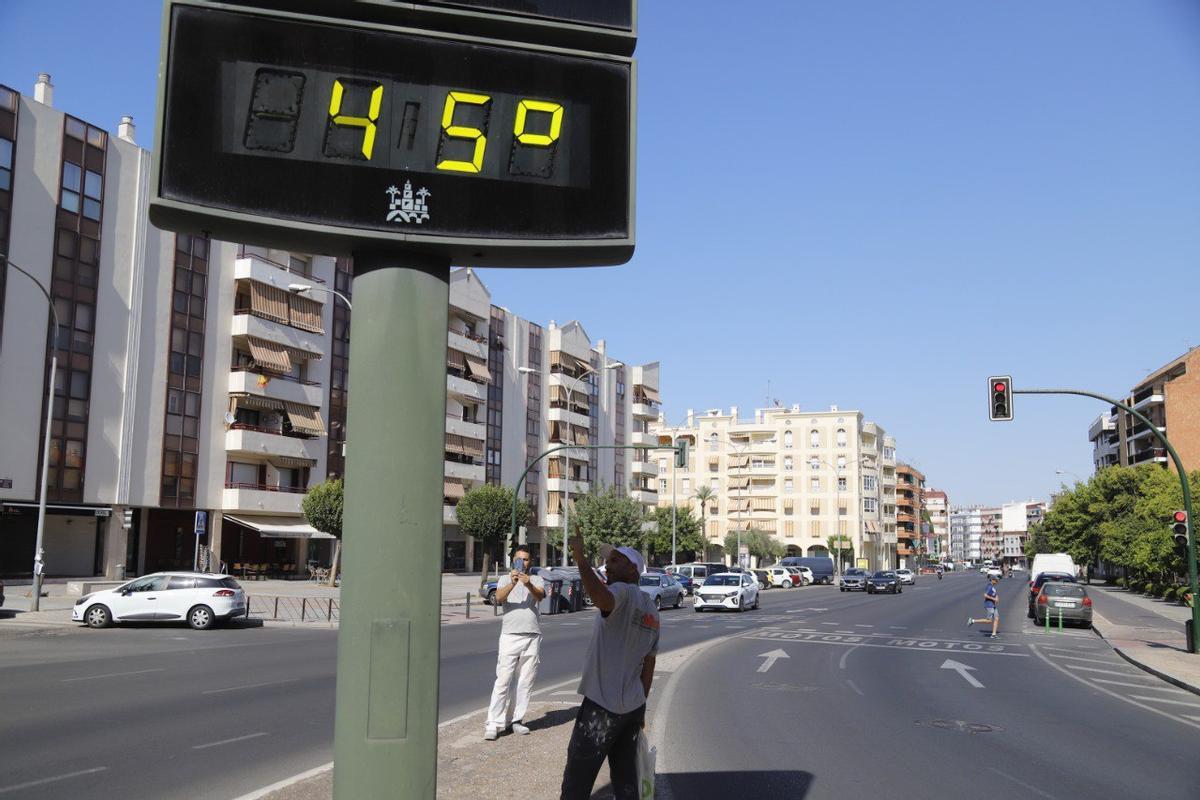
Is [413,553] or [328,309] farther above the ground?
[328,309]

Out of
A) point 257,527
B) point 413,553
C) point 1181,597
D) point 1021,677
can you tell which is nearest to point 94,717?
point 413,553

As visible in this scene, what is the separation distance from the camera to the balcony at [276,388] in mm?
49625

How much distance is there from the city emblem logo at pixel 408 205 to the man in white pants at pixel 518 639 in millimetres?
6341

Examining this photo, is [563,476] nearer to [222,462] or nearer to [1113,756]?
[222,462]

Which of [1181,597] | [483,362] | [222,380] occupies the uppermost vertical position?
[483,362]

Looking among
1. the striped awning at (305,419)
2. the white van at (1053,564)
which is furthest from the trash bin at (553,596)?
the white van at (1053,564)

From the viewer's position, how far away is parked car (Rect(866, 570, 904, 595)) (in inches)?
2382

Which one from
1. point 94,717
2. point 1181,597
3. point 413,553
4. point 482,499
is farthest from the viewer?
point 482,499

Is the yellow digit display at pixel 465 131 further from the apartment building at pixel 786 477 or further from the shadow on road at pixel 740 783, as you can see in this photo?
the apartment building at pixel 786 477

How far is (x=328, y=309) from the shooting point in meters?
56.5

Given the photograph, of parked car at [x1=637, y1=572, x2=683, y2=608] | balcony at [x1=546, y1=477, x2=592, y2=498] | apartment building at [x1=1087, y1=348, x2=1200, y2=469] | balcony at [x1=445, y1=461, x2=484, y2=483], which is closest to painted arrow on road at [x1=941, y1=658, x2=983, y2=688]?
parked car at [x1=637, y1=572, x2=683, y2=608]

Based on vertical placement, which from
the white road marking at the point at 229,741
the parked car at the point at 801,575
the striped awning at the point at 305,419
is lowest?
the parked car at the point at 801,575

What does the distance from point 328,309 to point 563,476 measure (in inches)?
1061

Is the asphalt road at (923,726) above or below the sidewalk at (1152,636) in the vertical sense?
above
